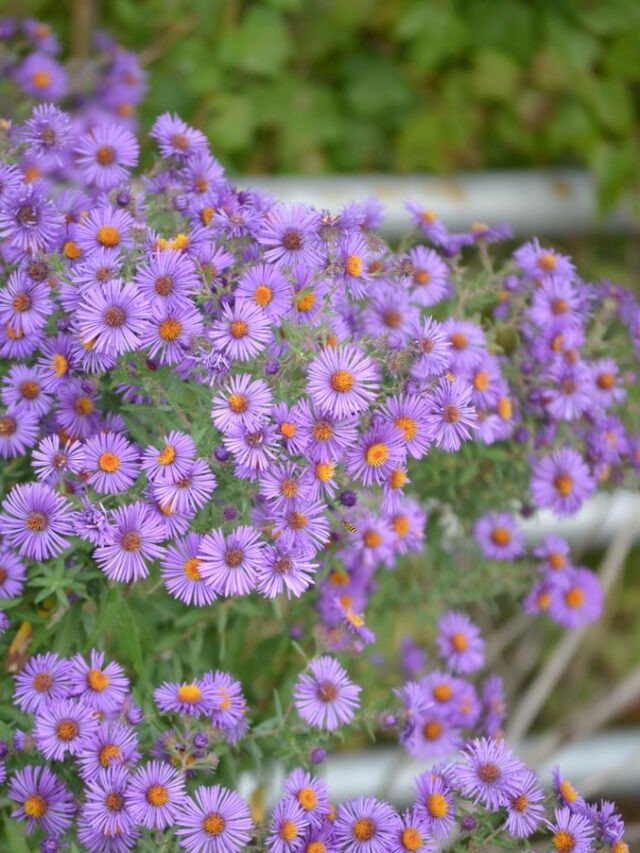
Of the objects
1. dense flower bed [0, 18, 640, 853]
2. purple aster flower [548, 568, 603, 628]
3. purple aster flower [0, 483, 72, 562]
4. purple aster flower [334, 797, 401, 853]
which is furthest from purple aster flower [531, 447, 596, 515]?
purple aster flower [0, 483, 72, 562]

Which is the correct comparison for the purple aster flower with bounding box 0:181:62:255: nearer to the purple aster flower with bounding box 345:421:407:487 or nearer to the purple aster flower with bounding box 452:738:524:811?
the purple aster flower with bounding box 345:421:407:487

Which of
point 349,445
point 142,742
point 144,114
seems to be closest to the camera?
point 349,445

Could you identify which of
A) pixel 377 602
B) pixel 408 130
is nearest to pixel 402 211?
pixel 408 130

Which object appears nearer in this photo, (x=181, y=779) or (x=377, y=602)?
(x=181, y=779)

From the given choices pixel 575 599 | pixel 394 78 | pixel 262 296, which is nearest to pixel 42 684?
pixel 262 296

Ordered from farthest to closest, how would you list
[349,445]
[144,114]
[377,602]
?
[144,114], [377,602], [349,445]

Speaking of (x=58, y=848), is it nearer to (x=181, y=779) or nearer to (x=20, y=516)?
(x=181, y=779)

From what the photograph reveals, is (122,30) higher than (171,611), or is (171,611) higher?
(122,30)

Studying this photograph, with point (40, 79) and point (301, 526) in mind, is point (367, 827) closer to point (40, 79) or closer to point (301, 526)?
point (301, 526)
